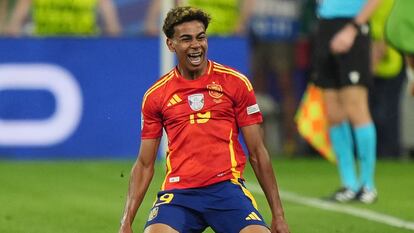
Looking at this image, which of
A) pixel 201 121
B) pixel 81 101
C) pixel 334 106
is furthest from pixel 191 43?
pixel 81 101

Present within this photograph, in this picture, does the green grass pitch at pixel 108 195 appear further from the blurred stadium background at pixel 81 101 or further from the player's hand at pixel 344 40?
the player's hand at pixel 344 40

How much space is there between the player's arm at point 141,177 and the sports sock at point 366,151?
3928mm

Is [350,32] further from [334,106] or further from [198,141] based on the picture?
[198,141]

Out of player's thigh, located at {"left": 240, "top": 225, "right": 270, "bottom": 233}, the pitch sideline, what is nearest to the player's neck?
player's thigh, located at {"left": 240, "top": 225, "right": 270, "bottom": 233}

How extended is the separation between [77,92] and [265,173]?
7875mm

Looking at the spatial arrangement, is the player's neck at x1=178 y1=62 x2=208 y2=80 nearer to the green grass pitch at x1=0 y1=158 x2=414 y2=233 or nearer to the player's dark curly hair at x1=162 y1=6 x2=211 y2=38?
the player's dark curly hair at x1=162 y1=6 x2=211 y2=38

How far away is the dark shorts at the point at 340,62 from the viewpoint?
35.7ft

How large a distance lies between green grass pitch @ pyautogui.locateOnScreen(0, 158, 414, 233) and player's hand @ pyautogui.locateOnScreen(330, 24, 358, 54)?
1.22 meters

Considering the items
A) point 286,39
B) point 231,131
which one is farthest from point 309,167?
point 231,131

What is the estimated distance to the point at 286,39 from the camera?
16.5 meters

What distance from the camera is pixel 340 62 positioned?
10.9 m

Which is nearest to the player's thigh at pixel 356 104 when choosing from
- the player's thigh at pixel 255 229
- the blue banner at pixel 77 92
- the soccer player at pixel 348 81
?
the soccer player at pixel 348 81

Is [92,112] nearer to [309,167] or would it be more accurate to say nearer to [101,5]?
[101,5]

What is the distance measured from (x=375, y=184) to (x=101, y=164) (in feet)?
10.6
